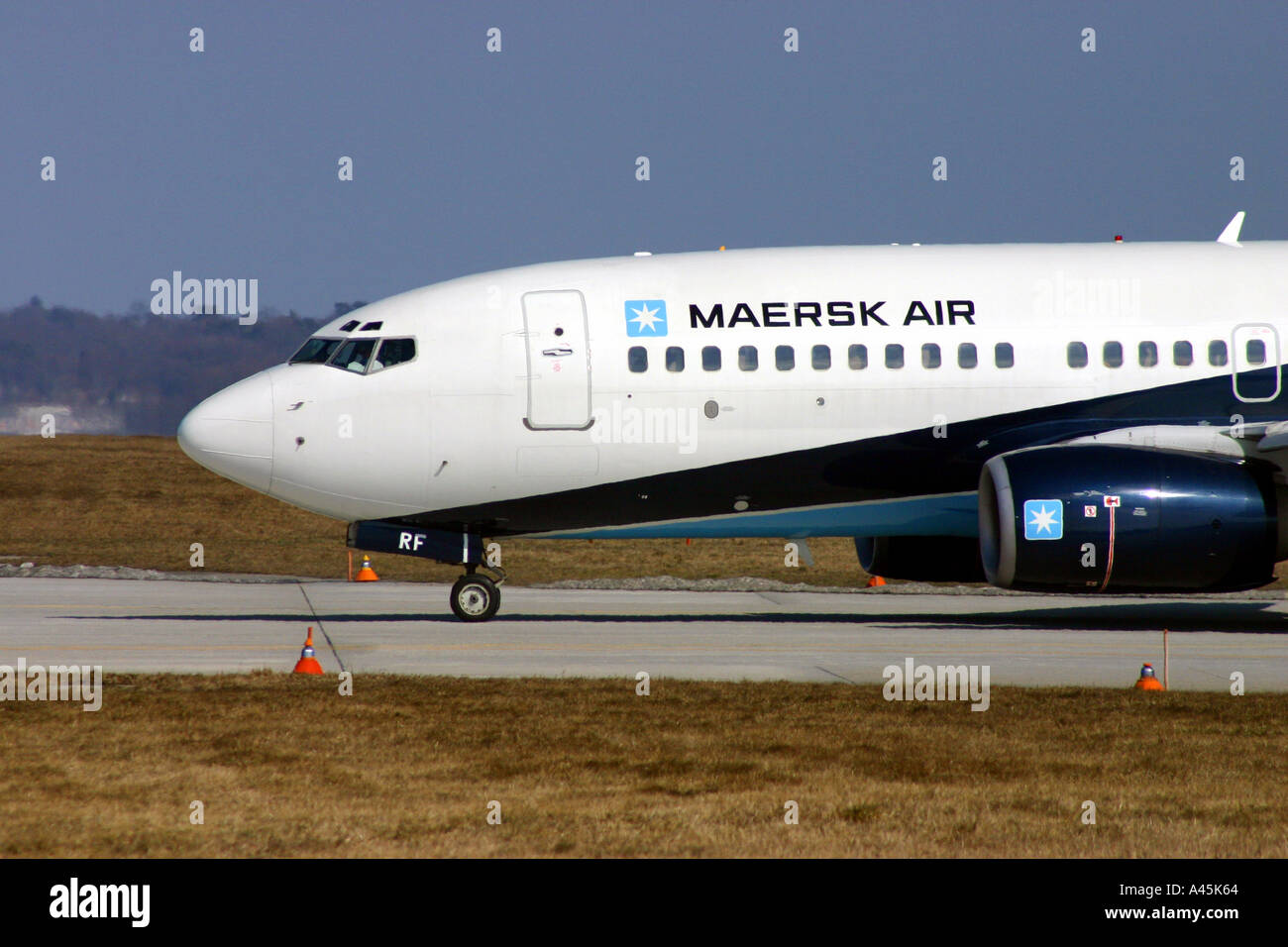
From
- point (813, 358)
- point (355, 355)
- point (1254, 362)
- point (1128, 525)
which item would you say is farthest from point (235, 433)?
point (1254, 362)

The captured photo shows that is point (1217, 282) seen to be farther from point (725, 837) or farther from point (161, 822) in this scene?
point (161, 822)

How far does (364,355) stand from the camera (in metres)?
19.8

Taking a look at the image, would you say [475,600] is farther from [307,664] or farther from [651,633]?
[307,664]

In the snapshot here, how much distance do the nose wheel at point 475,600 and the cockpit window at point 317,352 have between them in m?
3.61

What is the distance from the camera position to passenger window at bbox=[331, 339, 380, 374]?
1978 centimetres

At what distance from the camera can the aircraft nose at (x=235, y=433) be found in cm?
1939

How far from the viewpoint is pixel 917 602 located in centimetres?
2547

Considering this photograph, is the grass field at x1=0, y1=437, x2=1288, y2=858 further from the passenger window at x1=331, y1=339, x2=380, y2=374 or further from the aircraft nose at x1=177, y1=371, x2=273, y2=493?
the passenger window at x1=331, y1=339, x2=380, y2=374

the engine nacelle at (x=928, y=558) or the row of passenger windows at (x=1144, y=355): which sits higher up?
the row of passenger windows at (x=1144, y=355)

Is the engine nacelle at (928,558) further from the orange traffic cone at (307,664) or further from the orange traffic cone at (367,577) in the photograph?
the orange traffic cone at (367,577)

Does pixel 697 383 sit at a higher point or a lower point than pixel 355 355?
lower

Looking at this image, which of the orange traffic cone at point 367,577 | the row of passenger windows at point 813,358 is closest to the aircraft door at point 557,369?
the row of passenger windows at point 813,358

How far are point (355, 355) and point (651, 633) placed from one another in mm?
5431
